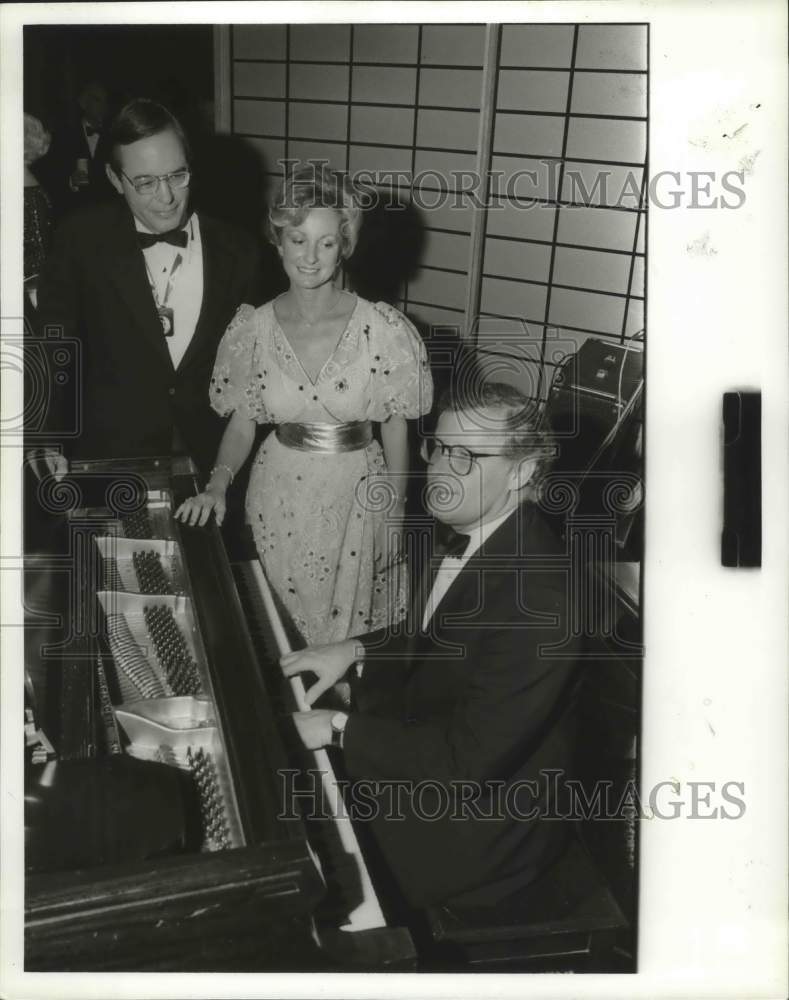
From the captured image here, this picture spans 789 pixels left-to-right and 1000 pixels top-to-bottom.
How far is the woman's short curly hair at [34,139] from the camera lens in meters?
2.02

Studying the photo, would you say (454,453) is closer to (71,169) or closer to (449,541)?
(449,541)

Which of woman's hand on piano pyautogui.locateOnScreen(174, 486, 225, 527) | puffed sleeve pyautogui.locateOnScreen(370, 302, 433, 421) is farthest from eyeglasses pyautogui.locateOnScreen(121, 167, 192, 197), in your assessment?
woman's hand on piano pyautogui.locateOnScreen(174, 486, 225, 527)

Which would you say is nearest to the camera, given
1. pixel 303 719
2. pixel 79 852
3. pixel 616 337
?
pixel 79 852

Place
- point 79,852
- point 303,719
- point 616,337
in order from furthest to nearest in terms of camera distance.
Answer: point 616,337 < point 303,719 < point 79,852

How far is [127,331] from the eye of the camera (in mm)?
2018

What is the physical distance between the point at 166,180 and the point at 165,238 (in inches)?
4.3

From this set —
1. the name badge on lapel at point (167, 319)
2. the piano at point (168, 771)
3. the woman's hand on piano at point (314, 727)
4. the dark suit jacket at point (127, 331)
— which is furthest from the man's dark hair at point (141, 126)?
the woman's hand on piano at point (314, 727)

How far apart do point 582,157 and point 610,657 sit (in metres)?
0.98

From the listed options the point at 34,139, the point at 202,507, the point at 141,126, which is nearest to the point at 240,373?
the point at 202,507

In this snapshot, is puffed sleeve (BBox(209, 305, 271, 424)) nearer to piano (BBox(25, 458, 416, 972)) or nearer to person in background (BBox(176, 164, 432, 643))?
person in background (BBox(176, 164, 432, 643))

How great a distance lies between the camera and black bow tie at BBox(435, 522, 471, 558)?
1.97m

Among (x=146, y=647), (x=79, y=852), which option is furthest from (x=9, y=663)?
(x=79, y=852)

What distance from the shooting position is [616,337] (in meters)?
2.01

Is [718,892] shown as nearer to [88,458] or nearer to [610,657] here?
[610,657]
